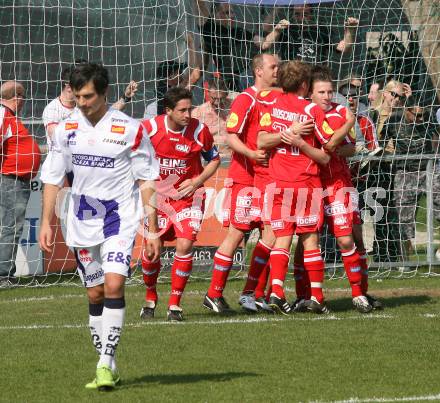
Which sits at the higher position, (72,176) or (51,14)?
(72,176)

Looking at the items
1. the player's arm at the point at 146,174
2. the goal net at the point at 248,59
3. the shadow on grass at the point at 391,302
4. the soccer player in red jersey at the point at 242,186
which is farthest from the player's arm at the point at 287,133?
the goal net at the point at 248,59

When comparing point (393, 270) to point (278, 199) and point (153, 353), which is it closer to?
point (278, 199)

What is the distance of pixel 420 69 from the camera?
15.6 m

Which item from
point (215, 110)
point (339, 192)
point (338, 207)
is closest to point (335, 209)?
point (338, 207)

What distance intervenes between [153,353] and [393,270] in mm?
6998

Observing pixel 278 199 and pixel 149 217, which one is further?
pixel 278 199

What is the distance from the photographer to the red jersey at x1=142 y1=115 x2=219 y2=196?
36.1 ft

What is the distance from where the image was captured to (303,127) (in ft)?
34.1

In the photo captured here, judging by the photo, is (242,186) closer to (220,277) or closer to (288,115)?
(220,277)

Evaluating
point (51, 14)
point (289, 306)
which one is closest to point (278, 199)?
point (289, 306)

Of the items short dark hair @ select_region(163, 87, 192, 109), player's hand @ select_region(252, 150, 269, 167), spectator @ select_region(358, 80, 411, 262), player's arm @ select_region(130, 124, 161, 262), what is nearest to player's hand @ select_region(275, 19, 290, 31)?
spectator @ select_region(358, 80, 411, 262)

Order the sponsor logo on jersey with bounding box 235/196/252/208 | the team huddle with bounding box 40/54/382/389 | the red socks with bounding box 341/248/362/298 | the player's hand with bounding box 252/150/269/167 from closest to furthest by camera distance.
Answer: the team huddle with bounding box 40/54/382/389 < the player's hand with bounding box 252/150/269/167 < the red socks with bounding box 341/248/362/298 < the sponsor logo on jersey with bounding box 235/196/252/208

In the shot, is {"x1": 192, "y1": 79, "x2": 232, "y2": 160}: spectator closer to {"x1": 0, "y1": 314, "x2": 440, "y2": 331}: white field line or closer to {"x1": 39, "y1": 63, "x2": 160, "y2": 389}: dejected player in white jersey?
{"x1": 0, "y1": 314, "x2": 440, "y2": 331}: white field line

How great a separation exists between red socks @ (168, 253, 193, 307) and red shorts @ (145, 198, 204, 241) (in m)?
0.21
